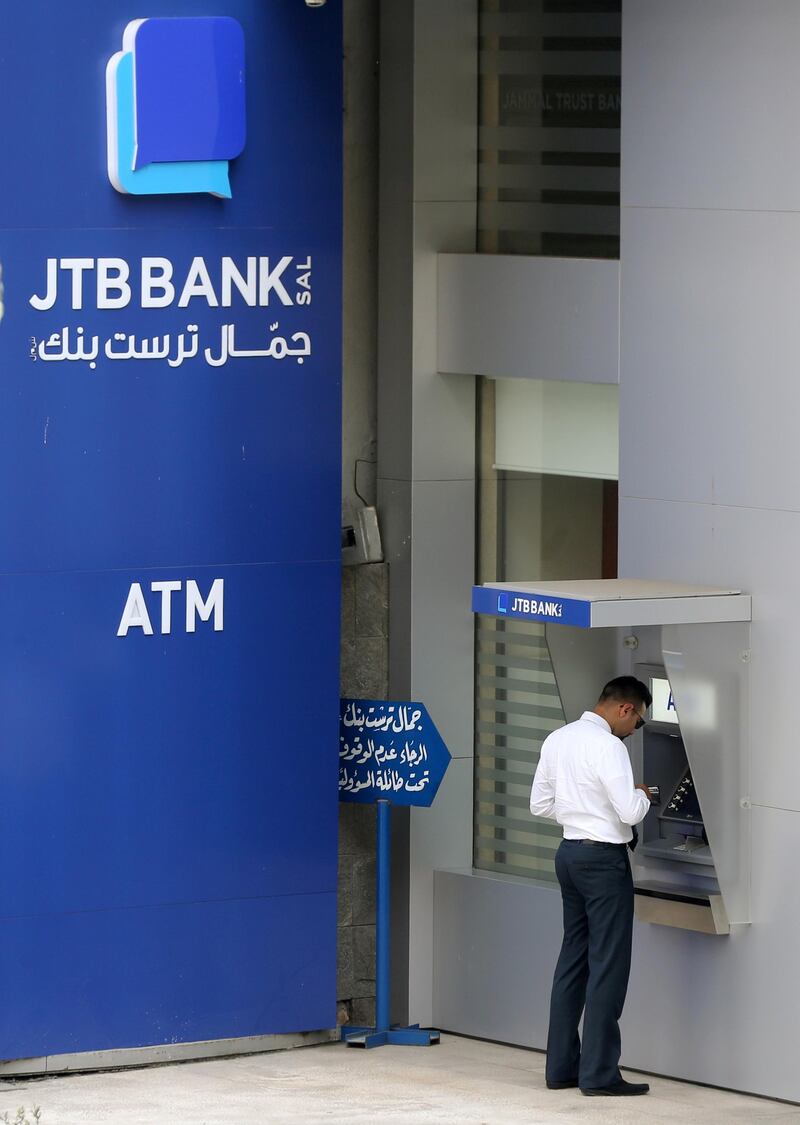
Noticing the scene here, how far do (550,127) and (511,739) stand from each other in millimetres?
2824

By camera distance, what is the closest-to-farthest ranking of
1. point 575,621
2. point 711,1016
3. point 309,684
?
point 575,621 → point 711,1016 → point 309,684

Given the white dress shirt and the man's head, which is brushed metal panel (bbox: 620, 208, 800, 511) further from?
the white dress shirt

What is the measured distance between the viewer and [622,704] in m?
8.42

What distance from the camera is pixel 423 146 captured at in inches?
391

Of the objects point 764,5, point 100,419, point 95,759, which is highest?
point 764,5

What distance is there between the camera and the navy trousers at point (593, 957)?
27.3 ft

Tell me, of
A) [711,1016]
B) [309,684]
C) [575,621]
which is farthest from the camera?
[309,684]

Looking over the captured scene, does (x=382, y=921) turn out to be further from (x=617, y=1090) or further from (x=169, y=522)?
(x=169, y=522)

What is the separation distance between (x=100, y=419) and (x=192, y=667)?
3.69 feet

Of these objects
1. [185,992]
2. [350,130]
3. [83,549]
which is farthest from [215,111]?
[185,992]

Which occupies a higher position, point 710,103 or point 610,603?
Result: point 710,103

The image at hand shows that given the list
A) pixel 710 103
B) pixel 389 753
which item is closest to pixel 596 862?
pixel 389 753

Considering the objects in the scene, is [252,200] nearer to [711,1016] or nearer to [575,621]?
[575,621]

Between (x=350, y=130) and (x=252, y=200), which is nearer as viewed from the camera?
(x=252, y=200)
